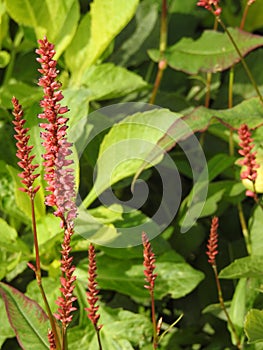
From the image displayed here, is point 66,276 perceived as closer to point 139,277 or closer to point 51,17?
point 139,277

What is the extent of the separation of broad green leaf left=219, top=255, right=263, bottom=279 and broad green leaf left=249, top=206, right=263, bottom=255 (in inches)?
4.1

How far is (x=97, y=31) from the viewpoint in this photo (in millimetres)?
1136

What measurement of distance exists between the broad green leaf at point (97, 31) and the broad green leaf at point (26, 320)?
0.43 metres

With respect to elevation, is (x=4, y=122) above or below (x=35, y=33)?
below

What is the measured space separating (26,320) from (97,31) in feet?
1.63

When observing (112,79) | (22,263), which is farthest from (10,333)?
(112,79)

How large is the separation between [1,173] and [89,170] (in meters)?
0.19

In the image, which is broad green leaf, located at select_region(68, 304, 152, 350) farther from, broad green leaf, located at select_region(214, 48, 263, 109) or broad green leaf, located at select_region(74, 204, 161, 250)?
broad green leaf, located at select_region(214, 48, 263, 109)

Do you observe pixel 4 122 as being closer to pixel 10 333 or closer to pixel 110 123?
pixel 110 123

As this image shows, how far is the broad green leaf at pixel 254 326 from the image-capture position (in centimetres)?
81

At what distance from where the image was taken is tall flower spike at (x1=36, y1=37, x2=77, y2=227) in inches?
24.9

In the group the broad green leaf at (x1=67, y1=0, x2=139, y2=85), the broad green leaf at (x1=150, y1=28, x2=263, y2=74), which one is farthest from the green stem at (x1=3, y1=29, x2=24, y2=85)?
the broad green leaf at (x1=150, y1=28, x2=263, y2=74)

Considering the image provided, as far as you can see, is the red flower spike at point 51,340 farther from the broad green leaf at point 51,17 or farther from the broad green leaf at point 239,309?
the broad green leaf at point 51,17

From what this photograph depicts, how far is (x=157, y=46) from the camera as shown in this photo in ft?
4.53
